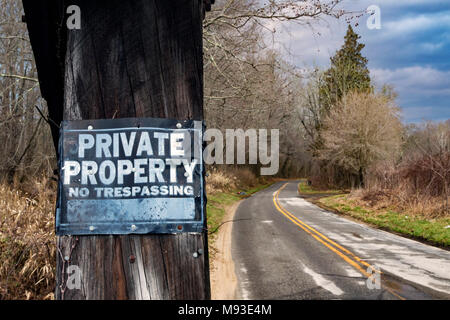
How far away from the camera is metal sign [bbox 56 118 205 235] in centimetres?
175

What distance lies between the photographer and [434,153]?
17828mm

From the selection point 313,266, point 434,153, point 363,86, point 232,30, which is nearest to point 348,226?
point 434,153

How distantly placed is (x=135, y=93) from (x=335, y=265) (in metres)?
7.33

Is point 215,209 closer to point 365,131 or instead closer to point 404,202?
point 404,202

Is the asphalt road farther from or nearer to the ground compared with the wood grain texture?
nearer to the ground

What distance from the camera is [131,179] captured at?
176cm

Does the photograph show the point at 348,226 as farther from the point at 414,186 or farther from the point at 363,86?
the point at 363,86

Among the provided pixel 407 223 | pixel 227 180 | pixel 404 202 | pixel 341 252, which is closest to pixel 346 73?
pixel 227 180

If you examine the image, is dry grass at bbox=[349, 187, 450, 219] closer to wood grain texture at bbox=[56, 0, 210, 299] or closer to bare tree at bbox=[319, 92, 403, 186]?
bare tree at bbox=[319, 92, 403, 186]

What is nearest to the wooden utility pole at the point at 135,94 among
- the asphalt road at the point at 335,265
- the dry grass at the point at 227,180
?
the asphalt road at the point at 335,265

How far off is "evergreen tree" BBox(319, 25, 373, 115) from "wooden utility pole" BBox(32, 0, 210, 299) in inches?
1708

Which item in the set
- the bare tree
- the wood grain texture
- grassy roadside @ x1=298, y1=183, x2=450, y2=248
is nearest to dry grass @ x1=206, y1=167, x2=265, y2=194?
the bare tree
